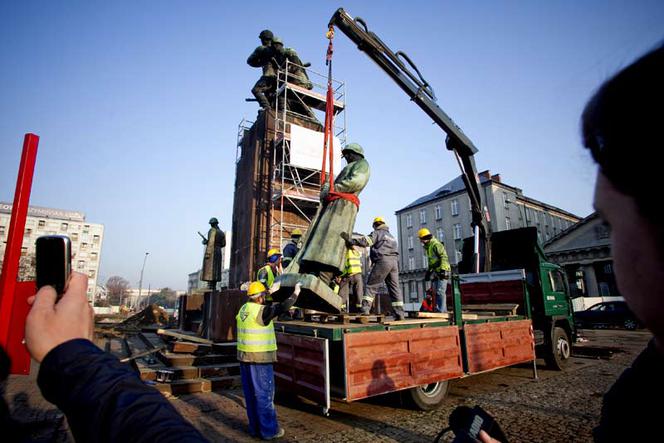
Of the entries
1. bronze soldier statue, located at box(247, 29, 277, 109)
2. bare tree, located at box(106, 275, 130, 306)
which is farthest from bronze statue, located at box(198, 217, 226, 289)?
bare tree, located at box(106, 275, 130, 306)

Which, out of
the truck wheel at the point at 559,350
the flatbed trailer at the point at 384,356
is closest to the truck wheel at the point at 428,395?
the flatbed trailer at the point at 384,356

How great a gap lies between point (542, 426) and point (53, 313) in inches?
233

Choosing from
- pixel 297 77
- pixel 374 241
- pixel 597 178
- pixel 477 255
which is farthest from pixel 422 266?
pixel 597 178

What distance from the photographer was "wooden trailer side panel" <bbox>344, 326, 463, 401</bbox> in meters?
4.33

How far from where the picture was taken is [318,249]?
508 cm

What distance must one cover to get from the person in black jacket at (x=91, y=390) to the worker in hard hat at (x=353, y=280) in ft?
18.8

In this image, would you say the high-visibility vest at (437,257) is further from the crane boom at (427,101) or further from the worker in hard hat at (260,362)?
the worker in hard hat at (260,362)

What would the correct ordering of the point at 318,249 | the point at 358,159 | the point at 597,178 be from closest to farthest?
the point at 597,178, the point at 318,249, the point at 358,159

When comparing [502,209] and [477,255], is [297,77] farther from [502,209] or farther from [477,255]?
[502,209]

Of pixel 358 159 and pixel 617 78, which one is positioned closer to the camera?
pixel 617 78

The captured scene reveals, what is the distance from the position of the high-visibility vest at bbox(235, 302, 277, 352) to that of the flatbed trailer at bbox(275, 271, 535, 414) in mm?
531

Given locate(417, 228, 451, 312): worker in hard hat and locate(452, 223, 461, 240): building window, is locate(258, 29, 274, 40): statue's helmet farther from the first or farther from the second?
locate(452, 223, 461, 240): building window

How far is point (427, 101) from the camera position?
8906 mm

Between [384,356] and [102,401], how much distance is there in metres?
4.34
